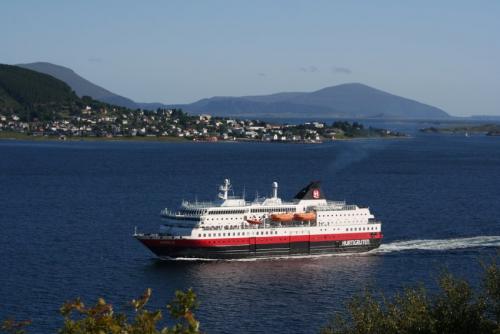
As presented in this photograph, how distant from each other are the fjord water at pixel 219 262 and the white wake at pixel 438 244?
0.06 meters

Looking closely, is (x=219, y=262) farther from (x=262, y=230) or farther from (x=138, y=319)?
(x=138, y=319)

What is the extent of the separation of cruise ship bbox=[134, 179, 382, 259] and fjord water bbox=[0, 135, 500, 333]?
881 mm

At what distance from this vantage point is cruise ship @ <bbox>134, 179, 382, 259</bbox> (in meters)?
48.9

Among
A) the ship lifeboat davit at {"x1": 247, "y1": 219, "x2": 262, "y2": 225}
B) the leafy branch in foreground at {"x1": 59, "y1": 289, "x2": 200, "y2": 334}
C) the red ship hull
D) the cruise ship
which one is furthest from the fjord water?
the leafy branch in foreground at {"x1": 59, "y1": 289, "x2": 200, "y2": 334}

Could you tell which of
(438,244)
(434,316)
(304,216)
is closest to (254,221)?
(304,216)

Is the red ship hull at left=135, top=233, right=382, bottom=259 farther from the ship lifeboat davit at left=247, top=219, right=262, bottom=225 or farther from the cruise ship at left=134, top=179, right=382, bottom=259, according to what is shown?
the ship lifeboat davit at left=247, top=219, right=262, bottom=225

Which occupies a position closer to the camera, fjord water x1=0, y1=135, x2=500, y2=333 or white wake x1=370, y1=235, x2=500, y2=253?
fjord water x1=0, y1=135, x2=500, y2=333

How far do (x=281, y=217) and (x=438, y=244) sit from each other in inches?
366

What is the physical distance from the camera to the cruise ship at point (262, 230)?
4891 cm

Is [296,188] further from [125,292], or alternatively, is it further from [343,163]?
[125,292]

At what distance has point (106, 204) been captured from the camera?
72562mm

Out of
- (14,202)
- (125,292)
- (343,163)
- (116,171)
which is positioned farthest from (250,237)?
(343,163)

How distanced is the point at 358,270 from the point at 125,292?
40.6ft

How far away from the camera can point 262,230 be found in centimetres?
→ 5006
